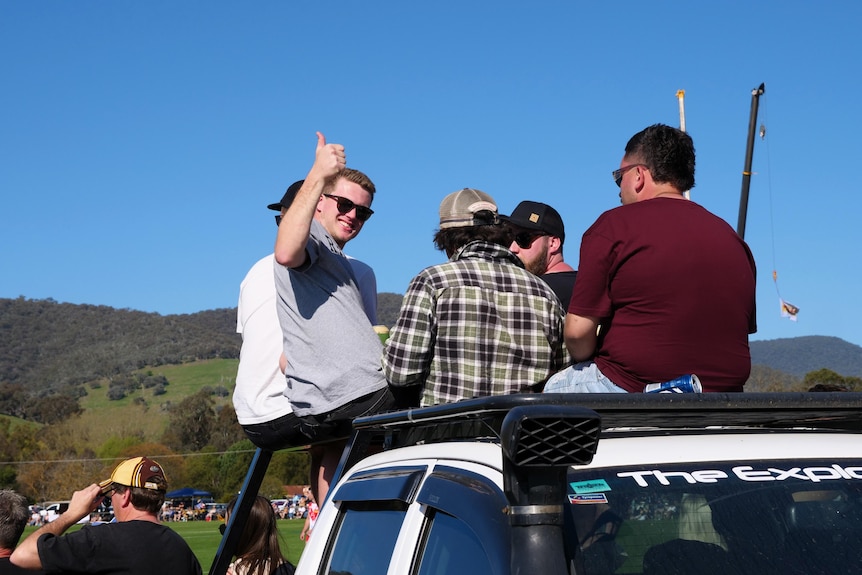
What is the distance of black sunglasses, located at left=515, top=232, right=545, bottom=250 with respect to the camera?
16.3 feet

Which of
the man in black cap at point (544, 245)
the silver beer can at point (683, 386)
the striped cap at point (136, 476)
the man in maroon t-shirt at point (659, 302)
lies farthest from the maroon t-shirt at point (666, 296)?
the striped cap at point (136, 476)

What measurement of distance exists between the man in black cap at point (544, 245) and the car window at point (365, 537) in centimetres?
219

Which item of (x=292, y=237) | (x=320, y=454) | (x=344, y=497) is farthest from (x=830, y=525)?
(x=320, y=454)

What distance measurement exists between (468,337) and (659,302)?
71 centimetres

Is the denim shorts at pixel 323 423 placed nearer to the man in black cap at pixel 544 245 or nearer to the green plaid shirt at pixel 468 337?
the green plaid shirt at pixel 468 337

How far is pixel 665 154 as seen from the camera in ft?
14.1

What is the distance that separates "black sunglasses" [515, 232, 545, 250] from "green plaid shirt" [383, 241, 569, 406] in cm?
64

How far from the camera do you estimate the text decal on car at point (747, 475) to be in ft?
7.64

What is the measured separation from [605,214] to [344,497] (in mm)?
1476

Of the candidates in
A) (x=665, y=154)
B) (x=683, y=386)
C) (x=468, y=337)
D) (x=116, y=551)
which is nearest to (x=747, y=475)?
(x=683, y=386)

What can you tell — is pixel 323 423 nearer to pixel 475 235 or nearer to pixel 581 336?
pixel 475 235

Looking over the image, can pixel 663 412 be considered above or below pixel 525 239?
below

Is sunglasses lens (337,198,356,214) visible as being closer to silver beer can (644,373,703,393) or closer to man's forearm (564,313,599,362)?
man's forearm (564,313,599,362)

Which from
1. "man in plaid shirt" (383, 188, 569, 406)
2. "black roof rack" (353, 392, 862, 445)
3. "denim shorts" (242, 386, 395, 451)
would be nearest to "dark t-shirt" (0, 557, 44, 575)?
"denim shorts" (242, 386, 395, 451)
